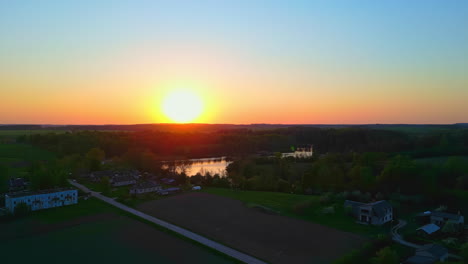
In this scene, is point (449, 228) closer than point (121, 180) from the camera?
Yes

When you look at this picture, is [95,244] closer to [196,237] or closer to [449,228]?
[196,237]

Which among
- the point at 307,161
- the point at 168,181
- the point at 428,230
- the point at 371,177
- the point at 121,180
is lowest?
the point at 168,181

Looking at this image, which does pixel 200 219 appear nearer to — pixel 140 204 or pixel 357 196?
pixel 140 204

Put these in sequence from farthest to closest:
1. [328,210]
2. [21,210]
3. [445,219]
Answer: [328,210] < [21,210] < [445,219]

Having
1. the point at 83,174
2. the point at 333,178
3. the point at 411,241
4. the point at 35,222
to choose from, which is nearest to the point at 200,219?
the point at 35,222

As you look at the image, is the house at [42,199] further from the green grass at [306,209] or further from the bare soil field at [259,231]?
the green grass at [306,209]

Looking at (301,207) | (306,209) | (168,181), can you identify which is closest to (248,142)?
(168,181)
